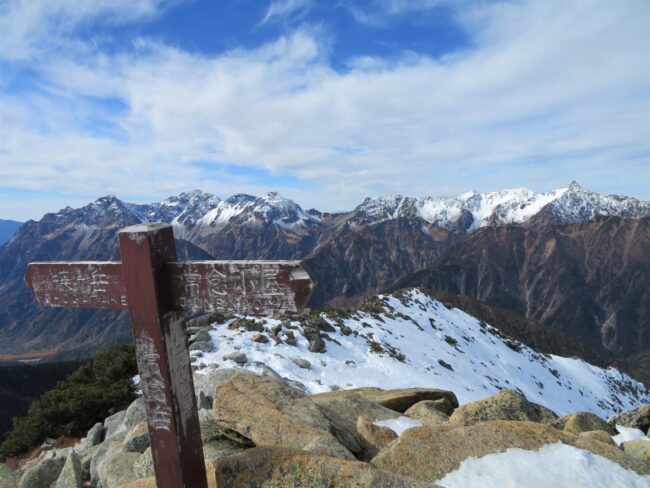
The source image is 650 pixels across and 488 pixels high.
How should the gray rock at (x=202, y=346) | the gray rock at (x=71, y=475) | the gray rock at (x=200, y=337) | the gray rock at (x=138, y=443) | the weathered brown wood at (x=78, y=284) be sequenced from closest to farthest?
the weathered brown wood at (x=78, y=284) → the gray rock at (x=71, y=475) → the gray rock at (x=138, y=443) → the gray rock at (x=202, y=346) → the gray rock at (x=200, y=337)

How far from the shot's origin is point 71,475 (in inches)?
316

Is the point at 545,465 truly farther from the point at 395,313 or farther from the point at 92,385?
the point at 395,313

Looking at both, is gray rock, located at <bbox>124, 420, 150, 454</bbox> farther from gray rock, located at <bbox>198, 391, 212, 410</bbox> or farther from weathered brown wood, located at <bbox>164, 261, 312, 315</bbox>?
weathered brown wood, located at <bbox>164, 261, 312, 315</bbox>

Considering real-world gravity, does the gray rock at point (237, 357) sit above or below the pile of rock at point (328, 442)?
below

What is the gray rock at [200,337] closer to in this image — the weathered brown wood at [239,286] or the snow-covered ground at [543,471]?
the snow-covered ground at [543,471]

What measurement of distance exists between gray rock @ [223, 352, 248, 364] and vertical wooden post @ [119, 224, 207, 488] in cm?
1390

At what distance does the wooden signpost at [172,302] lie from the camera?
11.7 feet

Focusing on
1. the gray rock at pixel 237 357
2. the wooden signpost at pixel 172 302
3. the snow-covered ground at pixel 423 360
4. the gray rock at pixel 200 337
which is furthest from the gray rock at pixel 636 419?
the gray rock at pixel 200 337

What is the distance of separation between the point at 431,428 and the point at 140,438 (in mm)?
6061

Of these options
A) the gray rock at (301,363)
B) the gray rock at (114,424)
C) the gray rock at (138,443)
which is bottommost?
the gray rock at (301,363)

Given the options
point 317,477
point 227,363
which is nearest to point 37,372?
point 227,363

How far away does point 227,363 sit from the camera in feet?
57.2

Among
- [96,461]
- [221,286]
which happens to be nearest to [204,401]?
[96,461]

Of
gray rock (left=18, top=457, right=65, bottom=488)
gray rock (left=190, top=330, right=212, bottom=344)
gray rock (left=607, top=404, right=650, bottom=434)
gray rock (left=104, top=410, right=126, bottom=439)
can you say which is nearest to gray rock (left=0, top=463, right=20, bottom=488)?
gray rock (left=18, top=457, right=65, bottom=488)
